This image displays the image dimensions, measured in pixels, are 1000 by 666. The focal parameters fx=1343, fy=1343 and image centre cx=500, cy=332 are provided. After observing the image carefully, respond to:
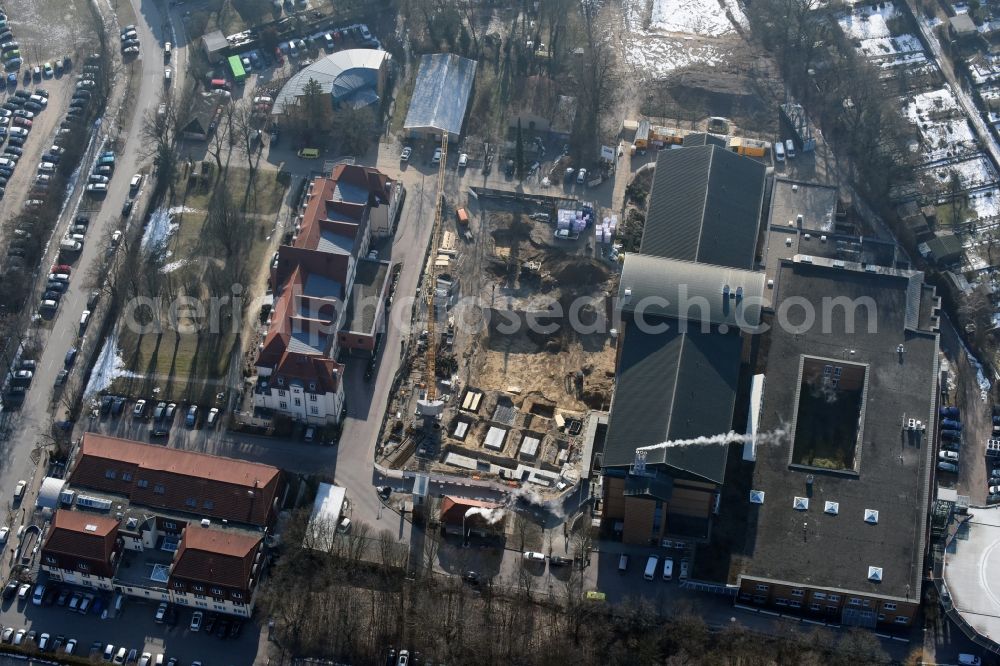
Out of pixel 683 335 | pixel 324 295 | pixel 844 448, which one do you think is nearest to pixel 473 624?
pixel 683 335

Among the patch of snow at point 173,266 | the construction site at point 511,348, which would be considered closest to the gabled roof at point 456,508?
the construction site at point 511,348

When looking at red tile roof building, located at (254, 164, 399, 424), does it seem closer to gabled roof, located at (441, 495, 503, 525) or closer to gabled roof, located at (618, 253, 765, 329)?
gabled roof, located at (441, 495, 503, 525)

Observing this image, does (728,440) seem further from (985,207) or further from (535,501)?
(985,207)

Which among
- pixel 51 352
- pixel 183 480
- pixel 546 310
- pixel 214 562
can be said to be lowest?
pixel 214 562

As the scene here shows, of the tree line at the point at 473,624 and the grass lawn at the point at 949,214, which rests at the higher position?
the grass lawn at the point at 949,214

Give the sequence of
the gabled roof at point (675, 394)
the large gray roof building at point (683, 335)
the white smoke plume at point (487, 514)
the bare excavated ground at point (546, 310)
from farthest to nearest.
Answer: the bare excavated ground at point (546, 310)
the white smoke plume at point (487, 514)
the large gray roof building at point (683, 335)
the gabled roof at point (675, 394)

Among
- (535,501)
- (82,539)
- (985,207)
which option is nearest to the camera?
(82,539)

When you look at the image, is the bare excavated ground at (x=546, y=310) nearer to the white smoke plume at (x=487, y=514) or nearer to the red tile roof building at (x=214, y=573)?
the white smoke plume at (x=487, y=514)
